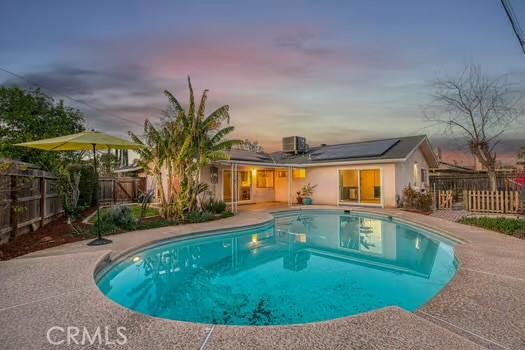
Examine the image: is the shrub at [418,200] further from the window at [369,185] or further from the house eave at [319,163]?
the window at [369,185]

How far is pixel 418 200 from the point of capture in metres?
13.6

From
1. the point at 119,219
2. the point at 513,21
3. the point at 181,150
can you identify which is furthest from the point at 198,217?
the point at 513,21

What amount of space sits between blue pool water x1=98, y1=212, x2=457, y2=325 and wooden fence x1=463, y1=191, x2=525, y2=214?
6.02 m

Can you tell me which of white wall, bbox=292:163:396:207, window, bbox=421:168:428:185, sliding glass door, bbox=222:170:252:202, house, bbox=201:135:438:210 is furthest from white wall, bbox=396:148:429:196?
sliding glass door, bbox=222:170:252:202

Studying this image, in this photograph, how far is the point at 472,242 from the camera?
6793mm

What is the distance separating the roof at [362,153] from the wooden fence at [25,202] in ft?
27.8

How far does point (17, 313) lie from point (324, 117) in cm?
1670

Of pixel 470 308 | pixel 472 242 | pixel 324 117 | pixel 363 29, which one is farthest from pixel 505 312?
pixel 324 117

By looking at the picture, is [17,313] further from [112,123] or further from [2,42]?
[112,123]

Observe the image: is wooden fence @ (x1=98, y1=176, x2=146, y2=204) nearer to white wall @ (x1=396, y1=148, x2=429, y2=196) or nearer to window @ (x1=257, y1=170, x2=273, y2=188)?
window @ (x1=257, y1=170, x2=273, y2=188)

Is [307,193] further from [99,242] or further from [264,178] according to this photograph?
[99,242]

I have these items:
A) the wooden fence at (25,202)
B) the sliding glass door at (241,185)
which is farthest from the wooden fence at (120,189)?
the wooden fence at (25,202)

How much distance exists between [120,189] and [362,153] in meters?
17.1

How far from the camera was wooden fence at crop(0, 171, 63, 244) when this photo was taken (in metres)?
6.42
